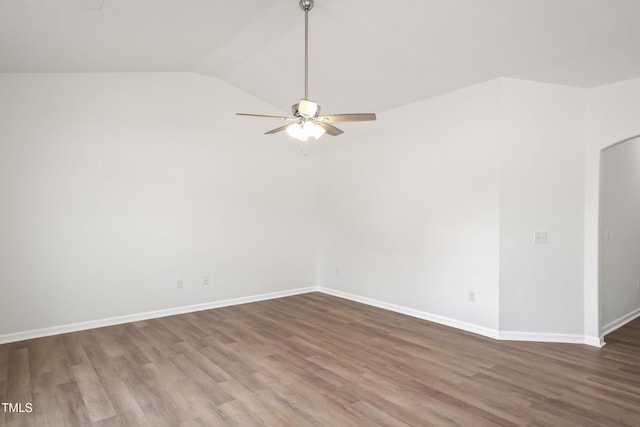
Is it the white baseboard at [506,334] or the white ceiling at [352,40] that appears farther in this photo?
the white baseboard at [506,334]

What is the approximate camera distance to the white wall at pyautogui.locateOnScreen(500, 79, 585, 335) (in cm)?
398

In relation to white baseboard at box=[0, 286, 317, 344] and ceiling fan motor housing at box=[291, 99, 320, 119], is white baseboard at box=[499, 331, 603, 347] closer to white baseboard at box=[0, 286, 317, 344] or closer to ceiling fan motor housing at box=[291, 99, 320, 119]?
ceiling fan motor housing at box=[291, 99, 320, 119]

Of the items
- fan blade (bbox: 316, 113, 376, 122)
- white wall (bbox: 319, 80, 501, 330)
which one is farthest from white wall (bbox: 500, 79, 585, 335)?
fan blade (bbox: 316, 113, 376, 122)

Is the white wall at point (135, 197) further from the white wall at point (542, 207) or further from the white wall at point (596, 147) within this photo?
the white wall at point (596, 147)

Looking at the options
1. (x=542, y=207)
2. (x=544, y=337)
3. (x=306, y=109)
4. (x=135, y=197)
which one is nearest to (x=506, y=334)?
(x=544, y=337)

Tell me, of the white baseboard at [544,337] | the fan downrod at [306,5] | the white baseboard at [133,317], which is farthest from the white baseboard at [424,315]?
the fan downrod at [306,5]

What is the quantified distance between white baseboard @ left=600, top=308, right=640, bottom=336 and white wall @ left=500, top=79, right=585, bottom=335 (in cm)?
58

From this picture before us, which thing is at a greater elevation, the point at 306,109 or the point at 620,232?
the point at 306,109

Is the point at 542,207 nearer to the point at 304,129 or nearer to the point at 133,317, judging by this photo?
the point at 304,129

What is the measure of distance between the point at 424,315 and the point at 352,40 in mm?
3416

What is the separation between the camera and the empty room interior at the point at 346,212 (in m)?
2.91

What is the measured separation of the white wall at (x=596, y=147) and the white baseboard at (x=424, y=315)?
101 cm

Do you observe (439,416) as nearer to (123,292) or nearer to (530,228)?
(530,228)

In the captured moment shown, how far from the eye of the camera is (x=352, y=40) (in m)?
3.93
